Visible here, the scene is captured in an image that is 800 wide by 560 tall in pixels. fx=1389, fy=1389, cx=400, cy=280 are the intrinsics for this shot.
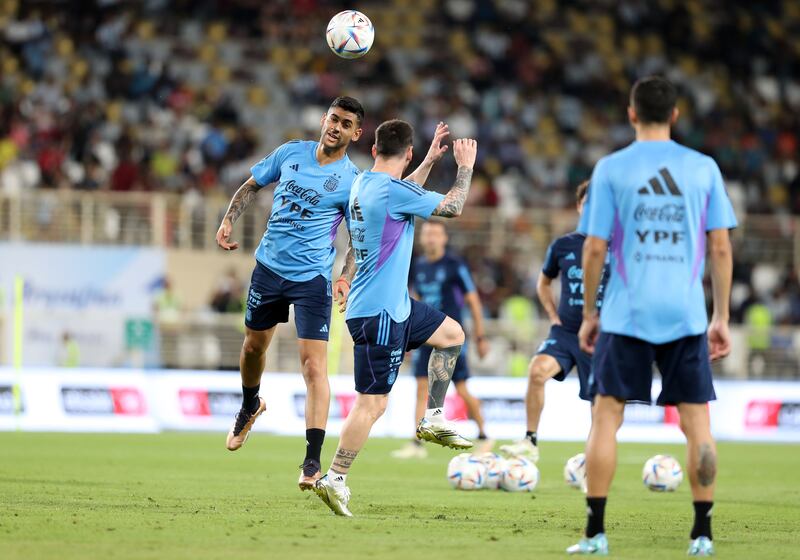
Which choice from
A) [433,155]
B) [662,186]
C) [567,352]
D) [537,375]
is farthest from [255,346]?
[662,186]

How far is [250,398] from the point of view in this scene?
1109 cm

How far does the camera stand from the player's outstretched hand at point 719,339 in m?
7.18

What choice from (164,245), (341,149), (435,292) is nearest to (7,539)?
(341,149)

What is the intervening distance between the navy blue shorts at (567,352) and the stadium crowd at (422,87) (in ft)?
41.6

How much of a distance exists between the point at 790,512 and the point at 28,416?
40.3ft

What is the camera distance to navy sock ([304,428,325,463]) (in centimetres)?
A: 966

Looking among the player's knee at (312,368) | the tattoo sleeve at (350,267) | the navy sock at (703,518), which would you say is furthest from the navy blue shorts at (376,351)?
the navy sock at (703,518)

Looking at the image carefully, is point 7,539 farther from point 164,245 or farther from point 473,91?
point 473,91

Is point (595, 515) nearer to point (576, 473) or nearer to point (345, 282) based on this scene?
point (345, 282)

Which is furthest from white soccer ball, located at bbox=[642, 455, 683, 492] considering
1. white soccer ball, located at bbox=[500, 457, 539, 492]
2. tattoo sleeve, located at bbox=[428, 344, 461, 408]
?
tattoo sleeve, located at bbox=[428, 344, 461, 408]

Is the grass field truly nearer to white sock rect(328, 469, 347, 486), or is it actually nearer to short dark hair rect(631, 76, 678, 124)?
white sock rect(328, 469, 347, 486)

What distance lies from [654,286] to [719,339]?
0.48 m

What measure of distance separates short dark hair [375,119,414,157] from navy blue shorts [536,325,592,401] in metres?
4.04

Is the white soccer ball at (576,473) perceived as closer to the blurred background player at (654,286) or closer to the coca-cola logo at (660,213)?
the blurred background player at (654,286)
